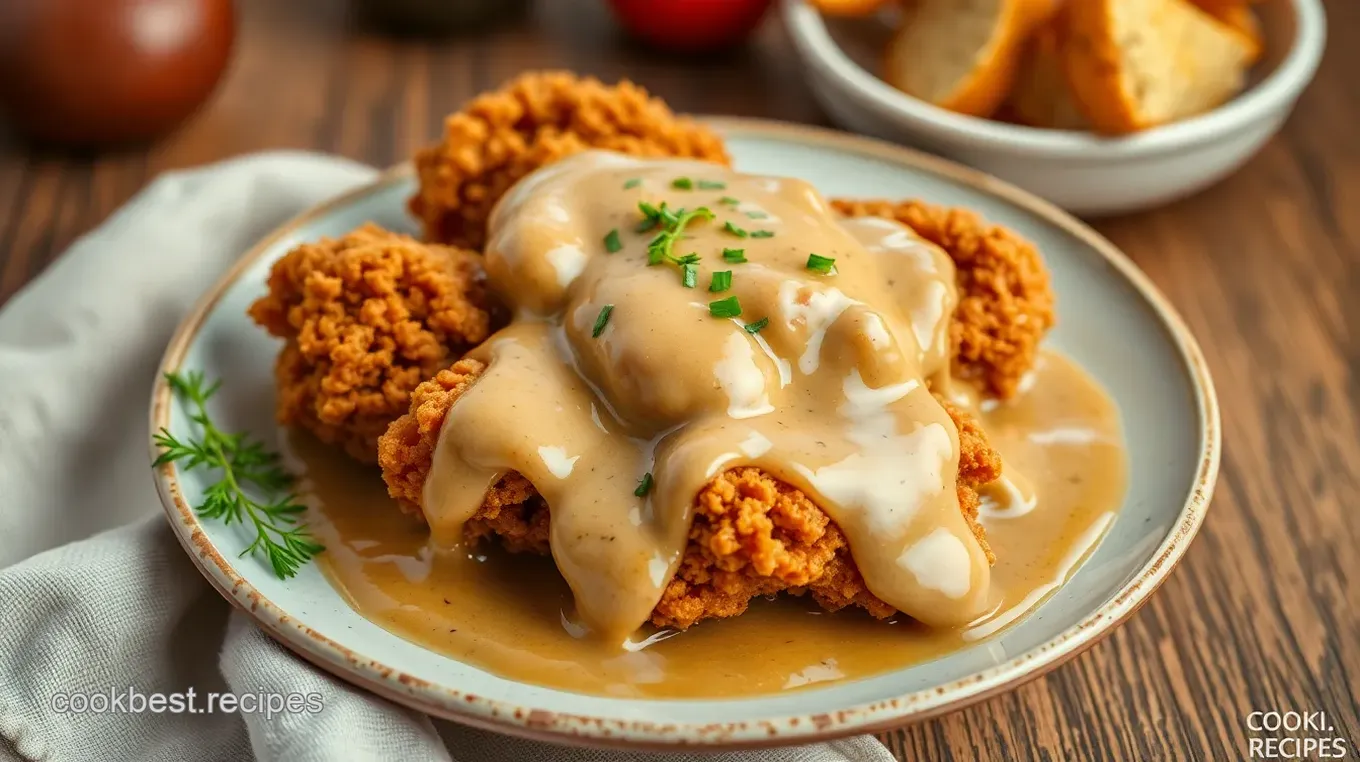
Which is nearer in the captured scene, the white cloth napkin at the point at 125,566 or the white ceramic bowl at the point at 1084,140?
the white cloth napkin at the point at 125,566

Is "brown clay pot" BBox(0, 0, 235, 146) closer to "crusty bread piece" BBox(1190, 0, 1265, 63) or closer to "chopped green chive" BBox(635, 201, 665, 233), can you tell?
"chopped green chive" BBox(635, 201, 665, 233)

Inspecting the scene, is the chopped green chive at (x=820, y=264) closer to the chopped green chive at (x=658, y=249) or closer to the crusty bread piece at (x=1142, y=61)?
the chopped green chive at (x=658, y=249)

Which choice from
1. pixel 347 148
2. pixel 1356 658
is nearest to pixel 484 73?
pixel 347 148

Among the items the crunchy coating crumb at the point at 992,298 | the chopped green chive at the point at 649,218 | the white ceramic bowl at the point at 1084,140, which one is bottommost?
the white ceramic bowl at the point at 1084,140

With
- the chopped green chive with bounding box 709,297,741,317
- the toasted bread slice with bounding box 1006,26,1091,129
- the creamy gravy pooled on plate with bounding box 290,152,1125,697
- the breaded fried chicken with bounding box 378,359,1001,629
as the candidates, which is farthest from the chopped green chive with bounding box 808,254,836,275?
A: the toasted bread slice with bounding box 1006,26,1091,129

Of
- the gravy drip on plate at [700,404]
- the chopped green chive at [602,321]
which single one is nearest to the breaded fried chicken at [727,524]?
the gravy drip on plate at [700,404]

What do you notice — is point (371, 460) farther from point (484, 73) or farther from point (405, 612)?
point (484, 73)

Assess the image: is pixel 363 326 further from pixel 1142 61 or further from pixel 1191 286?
pixel 1191 286
